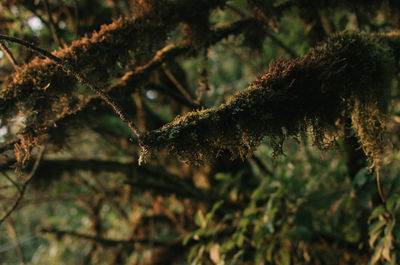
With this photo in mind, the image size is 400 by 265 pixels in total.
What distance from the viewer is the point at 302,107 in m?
1.55

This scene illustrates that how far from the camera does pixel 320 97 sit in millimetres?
1562

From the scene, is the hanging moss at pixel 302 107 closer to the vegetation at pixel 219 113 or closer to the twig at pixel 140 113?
the vegetation at pixel 219 113

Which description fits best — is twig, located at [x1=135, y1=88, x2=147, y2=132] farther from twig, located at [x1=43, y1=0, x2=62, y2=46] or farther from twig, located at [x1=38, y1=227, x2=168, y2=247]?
twig, located at [x1=38, y1=227, x2=168, y2=247]

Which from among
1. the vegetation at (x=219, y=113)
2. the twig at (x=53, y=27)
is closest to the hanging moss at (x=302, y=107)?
the vegetation at (x=219, y=113)

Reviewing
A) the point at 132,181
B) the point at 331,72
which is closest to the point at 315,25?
the point at 331,72

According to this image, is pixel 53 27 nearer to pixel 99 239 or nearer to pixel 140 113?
pixel 140 113

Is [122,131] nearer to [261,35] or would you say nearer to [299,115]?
[261,35]

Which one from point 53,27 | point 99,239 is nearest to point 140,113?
point 53,27

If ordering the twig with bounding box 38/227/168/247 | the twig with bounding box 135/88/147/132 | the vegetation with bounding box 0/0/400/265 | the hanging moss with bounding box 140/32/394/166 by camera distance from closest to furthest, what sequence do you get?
the hanging moss with bounding box 140/32/394/166 < the vegetation with bounding box 0/0/400/265 < the twig with bounding box 38/227/168/247 < the twig with bounding box 135/88/147/132

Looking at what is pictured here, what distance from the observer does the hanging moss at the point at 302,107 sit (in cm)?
135

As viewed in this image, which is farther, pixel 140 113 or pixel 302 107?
pixel 140 113

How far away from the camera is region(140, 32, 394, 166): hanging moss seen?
1353 millimetres

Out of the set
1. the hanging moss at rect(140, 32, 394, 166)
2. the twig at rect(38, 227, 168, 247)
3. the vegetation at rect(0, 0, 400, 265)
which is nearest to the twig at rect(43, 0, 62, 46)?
the vegetation at rect(0, 0, 400, 265)

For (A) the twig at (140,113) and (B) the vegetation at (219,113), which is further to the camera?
(A) the twig at (140,113)
